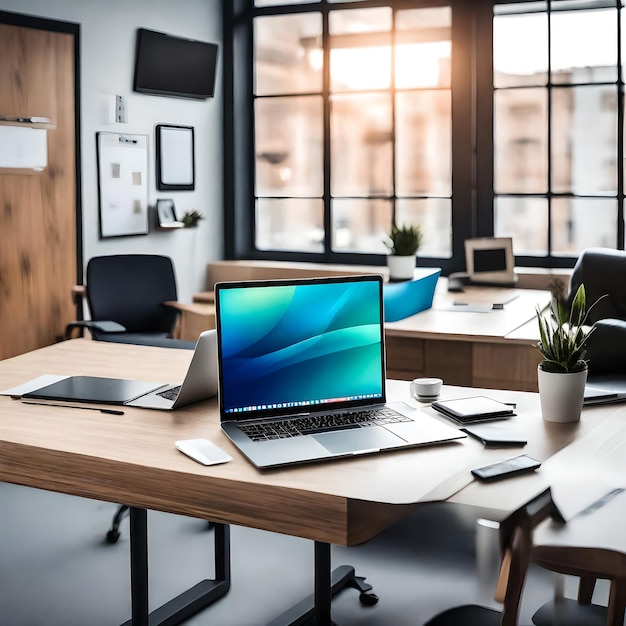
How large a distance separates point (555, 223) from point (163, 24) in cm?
265

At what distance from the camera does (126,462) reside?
6.75 ft

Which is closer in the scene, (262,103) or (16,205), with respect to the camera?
(16,205)

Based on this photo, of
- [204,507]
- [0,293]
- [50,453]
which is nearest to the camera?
[204,507]

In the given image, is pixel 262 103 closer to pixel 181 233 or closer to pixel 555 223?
pixel 181 233

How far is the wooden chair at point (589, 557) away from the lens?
1.73 meters

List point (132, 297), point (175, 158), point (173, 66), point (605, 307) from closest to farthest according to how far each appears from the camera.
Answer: point (605, 307) < point (132, 297) < point (173, 66) < point (175, 158)

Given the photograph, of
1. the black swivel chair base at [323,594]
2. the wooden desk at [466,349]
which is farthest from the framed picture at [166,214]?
the black swivel chair base at [323,594]

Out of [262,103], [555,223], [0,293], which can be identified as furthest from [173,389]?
[262,103]

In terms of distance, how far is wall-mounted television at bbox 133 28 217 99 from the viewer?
5.60 metres

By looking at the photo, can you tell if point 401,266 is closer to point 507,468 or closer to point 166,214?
point 166,214

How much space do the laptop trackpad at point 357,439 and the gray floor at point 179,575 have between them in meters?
0.34

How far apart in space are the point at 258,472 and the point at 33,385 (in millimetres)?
1094

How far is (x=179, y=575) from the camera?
332 cm

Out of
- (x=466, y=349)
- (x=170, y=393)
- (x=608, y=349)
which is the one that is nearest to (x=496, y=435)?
(x=170, y=393)
